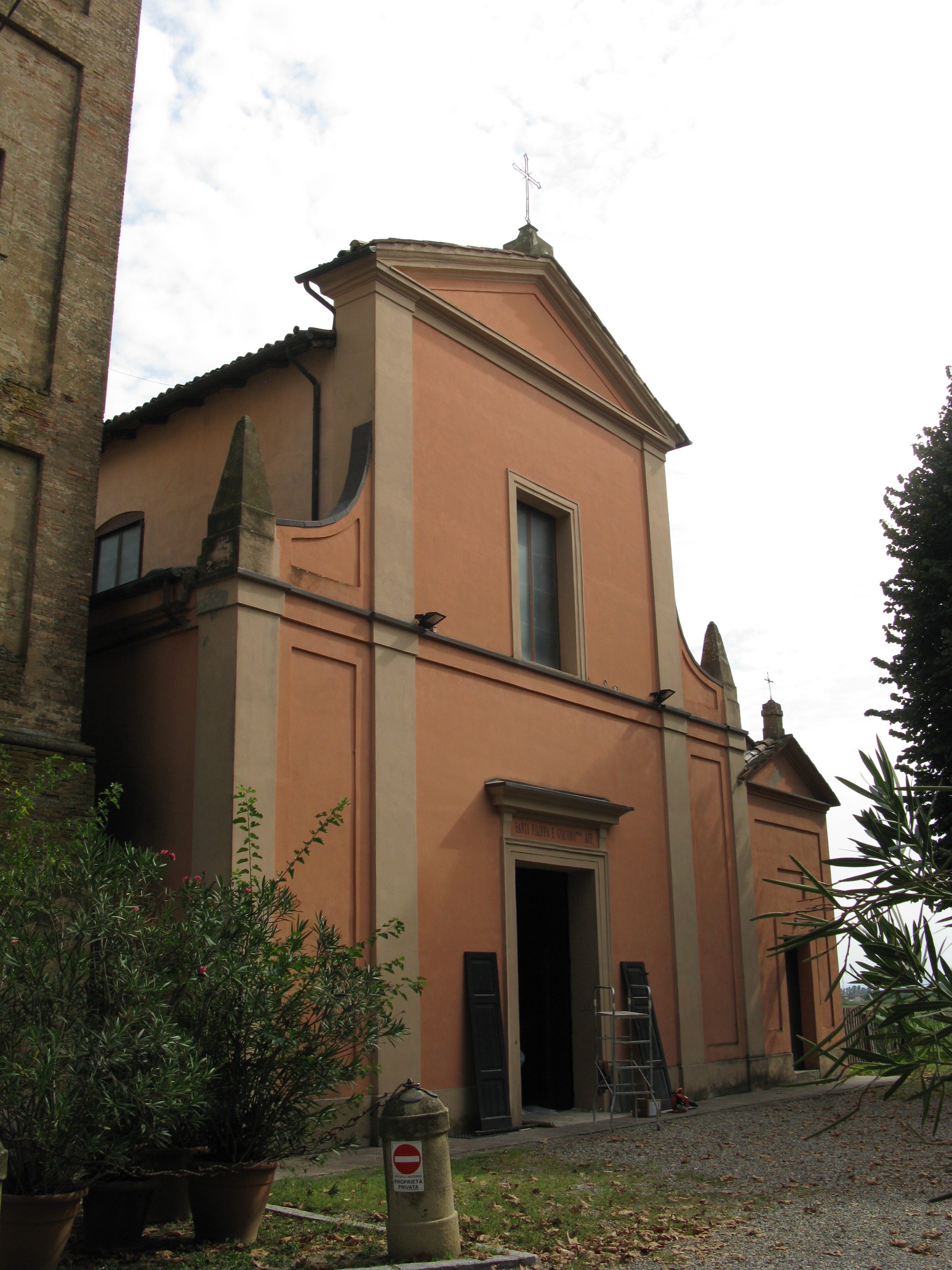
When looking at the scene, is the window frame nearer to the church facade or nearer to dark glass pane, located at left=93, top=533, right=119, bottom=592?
the church facade

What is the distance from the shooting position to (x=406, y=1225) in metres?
6.02

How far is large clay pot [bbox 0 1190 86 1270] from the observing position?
5.26 m

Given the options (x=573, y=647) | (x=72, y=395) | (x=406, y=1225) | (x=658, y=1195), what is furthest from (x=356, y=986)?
(x=573, y=647)

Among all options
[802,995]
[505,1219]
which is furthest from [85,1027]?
[802,995]

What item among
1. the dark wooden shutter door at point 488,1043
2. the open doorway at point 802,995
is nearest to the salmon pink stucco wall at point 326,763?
the dark wooden shutter door at point 488,1043

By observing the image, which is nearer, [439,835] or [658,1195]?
[658,1195]

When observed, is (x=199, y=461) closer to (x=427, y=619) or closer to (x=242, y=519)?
(x=427, y=619)

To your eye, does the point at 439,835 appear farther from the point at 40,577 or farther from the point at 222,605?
the point at 40,577

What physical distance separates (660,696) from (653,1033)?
4440 mm

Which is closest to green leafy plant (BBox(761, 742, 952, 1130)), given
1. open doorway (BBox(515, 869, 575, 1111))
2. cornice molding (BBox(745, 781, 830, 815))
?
open doorway (BBox(515, 869, 575, 1111))

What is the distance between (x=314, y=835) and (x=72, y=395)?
204 inches

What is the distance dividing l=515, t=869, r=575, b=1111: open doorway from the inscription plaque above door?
58 centimetres

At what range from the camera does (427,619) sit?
39.8ft

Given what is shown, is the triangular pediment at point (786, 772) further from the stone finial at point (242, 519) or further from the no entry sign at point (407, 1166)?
the no entry sign at point (407, 1166)
